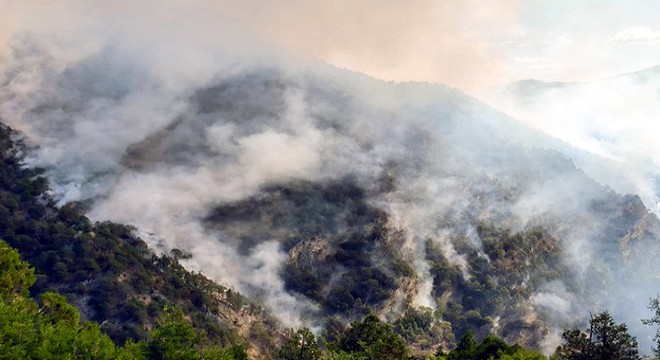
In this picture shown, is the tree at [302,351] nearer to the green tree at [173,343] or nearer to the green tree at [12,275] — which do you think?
the green tree at [173,343]

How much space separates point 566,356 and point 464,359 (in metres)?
28.6

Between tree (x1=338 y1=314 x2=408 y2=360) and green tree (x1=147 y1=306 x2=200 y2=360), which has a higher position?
green tree (x1=147 y1=306 x2=200 y2=360)

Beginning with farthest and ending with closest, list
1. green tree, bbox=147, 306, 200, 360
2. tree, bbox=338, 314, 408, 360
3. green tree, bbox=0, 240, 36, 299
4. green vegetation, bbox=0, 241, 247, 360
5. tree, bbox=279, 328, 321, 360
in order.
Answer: tree, bbox=279, 328, 321, 360
tree, bbox=338, 314, 408, 360
green tree, bbox=0, 240, 36, 299
green tree, bbox=147, 306, 200, 360
green vegetation, bbox=0, 241, 247, 360

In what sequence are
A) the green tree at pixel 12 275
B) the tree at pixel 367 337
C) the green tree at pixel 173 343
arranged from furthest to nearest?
the tree at pixel 367 337 → the green tree at pixel 12 275 → the green tree at pixel 173 343

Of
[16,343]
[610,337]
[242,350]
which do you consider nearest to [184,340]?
[242,350]

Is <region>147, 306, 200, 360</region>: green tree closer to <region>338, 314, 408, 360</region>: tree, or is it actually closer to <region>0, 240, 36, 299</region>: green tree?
<region>0, 240, 36, 299</region>: green tree

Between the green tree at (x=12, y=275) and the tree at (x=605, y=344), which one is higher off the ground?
the green tree at (x=12, y=275)

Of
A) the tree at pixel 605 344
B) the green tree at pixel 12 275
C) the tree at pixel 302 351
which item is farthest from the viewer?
the tree at pixel 302 351

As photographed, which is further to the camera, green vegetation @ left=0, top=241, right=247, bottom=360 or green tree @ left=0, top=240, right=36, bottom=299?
green tree @ left=0, top=240, right=36, bottom=299

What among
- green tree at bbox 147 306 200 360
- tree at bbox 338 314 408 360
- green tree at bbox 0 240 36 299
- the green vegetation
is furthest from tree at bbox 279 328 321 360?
green tree at bbox 0 240 36 299

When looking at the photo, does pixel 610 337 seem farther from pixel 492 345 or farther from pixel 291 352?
pixel 291 352

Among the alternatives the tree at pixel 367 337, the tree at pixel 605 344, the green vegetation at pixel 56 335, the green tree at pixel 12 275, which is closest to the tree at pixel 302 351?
the tree at pixel 367 337

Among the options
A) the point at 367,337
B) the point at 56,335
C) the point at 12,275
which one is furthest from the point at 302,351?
the point at 12,275

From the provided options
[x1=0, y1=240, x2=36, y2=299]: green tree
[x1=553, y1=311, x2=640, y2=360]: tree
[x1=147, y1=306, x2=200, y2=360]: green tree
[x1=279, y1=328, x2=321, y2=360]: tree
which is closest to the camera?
[x1=147, y1=306, x2=200, y2=360]: green tree
